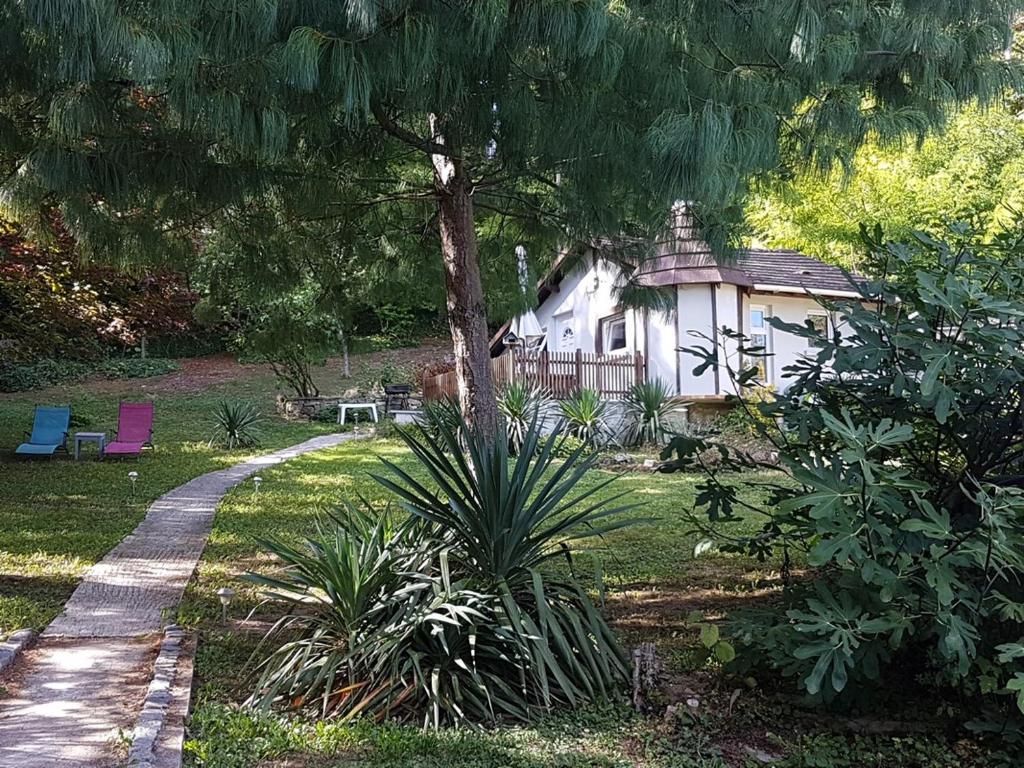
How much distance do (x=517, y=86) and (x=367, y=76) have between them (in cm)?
114

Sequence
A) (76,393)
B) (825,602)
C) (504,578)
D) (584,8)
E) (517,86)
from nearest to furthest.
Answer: (825,602)
(584,8)
(504,578)
(517,86)
(76,393)

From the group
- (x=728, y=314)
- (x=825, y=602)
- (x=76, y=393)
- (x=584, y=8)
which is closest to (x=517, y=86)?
(x=584, y=8)

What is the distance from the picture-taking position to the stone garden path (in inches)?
132

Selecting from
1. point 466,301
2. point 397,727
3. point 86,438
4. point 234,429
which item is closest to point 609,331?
point 234,429

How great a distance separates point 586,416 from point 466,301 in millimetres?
7405

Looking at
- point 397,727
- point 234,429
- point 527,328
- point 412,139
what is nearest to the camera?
point 397,727

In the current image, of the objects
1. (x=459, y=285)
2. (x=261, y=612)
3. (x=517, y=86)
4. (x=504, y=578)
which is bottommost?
(x=261, y=612)

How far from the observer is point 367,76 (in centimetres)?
397

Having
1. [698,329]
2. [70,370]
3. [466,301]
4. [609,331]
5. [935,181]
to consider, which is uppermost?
[935,181]

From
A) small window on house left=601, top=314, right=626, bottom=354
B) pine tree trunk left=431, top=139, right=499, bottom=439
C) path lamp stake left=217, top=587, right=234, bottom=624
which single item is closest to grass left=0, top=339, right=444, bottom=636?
path lamp stake left=217, top=587, right=234, bottom=624

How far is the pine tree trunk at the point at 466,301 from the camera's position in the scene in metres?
6.44

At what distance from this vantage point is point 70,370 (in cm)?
2405

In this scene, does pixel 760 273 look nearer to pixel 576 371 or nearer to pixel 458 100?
pixel 576 371

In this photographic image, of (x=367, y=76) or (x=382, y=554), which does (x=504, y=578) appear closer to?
(x=382, y=554)
